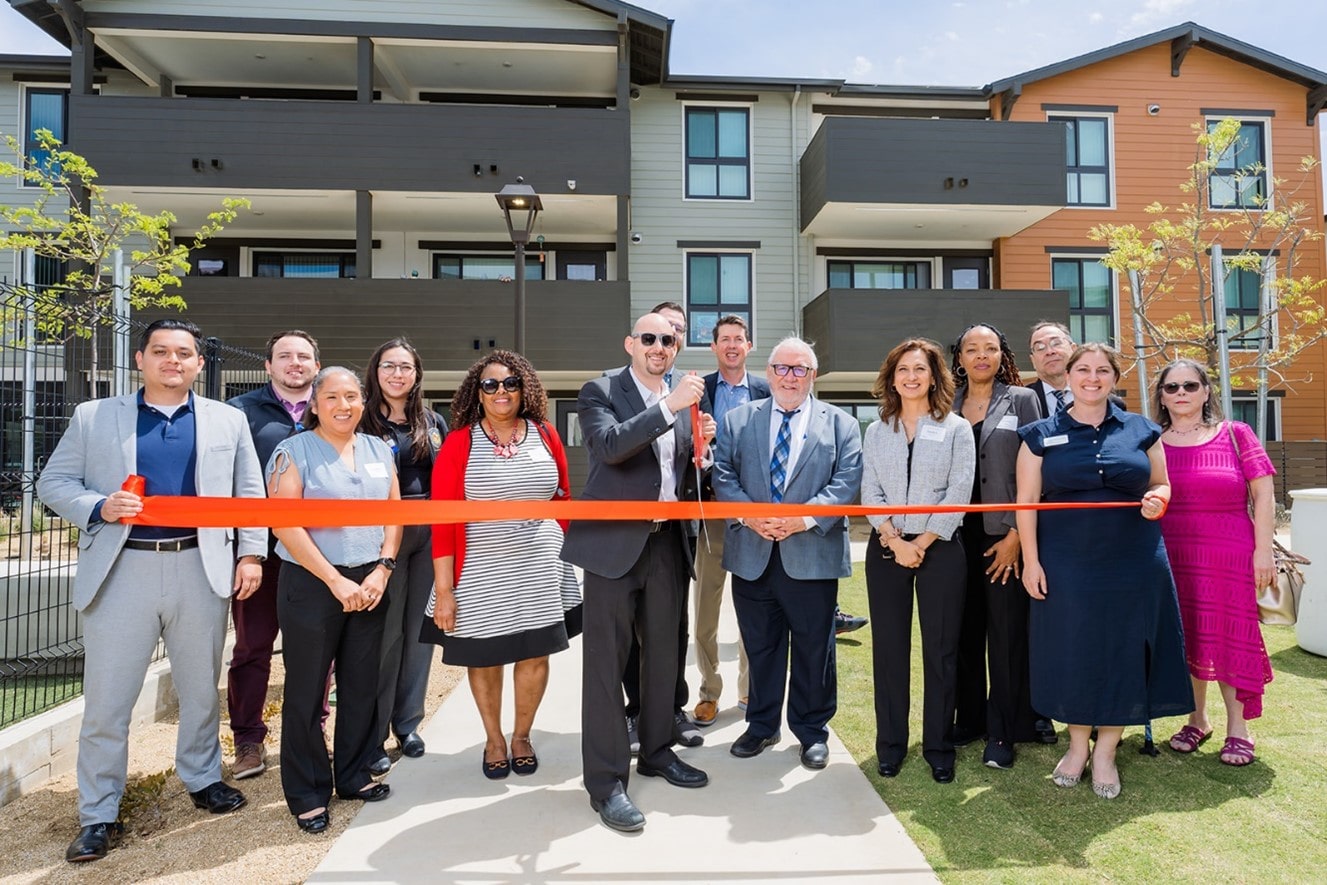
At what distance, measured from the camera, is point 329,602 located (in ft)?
10.5

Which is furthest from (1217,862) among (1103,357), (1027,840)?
(1103,357)

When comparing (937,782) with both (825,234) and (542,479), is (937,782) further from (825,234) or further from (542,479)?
(825,234)

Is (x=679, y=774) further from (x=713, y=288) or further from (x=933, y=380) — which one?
(x=713, y=288)

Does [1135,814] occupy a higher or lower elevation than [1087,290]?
lower

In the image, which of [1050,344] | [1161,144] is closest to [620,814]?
[1050,344]

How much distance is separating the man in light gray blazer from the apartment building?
30.6 feet

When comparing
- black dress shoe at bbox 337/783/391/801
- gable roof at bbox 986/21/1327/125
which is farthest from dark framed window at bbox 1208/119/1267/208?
black dress shoe at bbox 337/783/391/801

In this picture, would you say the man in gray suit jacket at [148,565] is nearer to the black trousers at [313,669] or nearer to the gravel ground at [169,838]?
the gravel ground at [169,838]

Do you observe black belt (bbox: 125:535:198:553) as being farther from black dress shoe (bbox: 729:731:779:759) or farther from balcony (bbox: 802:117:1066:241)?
balcony (bbox: 802:117:1066:241)

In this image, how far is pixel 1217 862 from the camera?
2.84 m

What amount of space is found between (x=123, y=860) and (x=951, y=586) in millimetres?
3669

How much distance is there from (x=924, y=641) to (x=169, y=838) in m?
3.44

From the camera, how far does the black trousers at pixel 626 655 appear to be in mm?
3262

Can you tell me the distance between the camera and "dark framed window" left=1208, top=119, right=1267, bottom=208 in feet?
53.7
